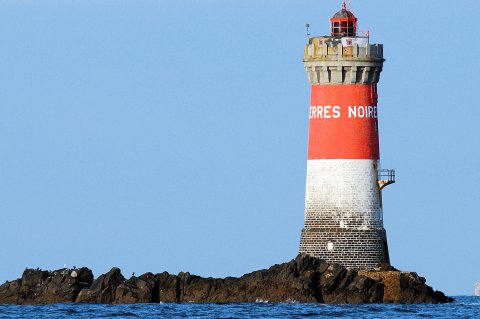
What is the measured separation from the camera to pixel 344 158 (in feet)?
236

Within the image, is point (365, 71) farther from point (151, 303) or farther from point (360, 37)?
point (151, 303)

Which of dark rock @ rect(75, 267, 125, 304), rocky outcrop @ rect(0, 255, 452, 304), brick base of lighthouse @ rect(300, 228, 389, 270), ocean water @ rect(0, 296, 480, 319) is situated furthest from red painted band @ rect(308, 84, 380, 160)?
dark rock @ rect(75, 267, 125, 304)

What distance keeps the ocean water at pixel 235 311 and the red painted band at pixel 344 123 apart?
5447 mm

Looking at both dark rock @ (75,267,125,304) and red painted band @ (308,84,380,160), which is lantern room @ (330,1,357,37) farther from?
dark rock @ (75,267,125,304)

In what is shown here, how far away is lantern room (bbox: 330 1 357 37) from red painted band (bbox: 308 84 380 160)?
6.65ft

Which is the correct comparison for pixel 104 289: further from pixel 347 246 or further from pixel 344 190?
pixel 344 190

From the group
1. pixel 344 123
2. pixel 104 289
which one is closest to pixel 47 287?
pixel 104 289

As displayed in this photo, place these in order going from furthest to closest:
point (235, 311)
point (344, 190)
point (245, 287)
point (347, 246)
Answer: point (347, 246) < point (344, 190) < point (245, 287) < point (235, 311)

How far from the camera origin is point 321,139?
7212 centimetres

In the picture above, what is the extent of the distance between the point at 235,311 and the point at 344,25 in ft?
39.0

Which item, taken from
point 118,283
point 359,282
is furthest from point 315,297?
point 118,283

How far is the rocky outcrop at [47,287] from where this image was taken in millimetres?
71500

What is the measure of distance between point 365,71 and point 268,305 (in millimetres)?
8532

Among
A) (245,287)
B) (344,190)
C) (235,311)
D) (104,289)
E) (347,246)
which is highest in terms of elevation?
(344,190)
